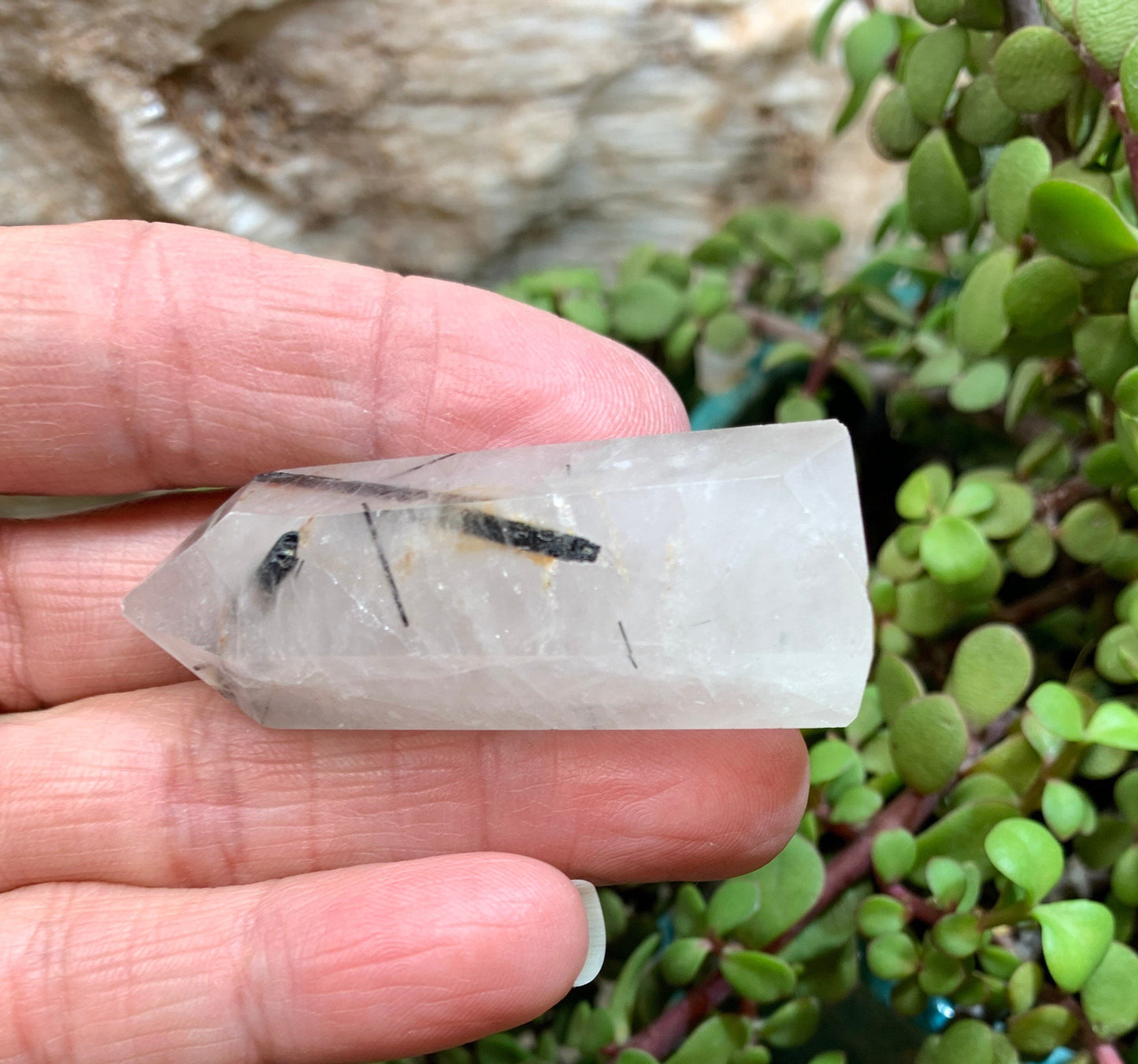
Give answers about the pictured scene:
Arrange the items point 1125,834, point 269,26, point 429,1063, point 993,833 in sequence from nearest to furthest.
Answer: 1. point 993,833
2. point 1125,834
3. point 429,1063
4. point 269,26

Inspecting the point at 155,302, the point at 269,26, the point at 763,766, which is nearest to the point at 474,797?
the point at 763,766

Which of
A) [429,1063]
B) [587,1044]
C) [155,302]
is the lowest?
[429,1063]

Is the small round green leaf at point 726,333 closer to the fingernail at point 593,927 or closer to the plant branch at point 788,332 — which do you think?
the plant branch at point 788,332

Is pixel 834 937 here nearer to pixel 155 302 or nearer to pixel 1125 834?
pixel 1125 834

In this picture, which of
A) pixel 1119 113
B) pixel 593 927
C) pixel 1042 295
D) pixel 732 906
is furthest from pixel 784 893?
pixel 1119 113

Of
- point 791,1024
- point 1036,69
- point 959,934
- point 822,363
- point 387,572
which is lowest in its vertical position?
point 791,1024

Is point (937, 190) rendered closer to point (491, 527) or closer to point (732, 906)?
point (491, 527)
